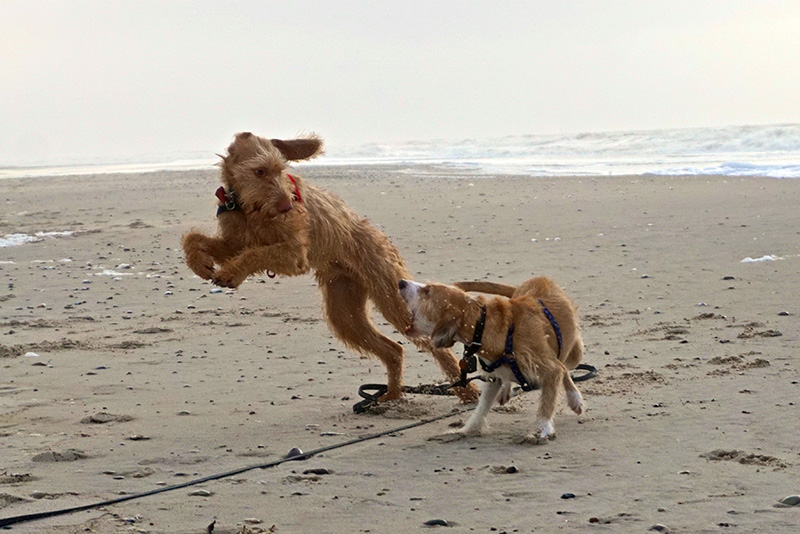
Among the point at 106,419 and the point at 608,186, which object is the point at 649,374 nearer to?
the point at 106,419

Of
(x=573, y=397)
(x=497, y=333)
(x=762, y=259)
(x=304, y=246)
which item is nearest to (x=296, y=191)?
(x=304, y=246)

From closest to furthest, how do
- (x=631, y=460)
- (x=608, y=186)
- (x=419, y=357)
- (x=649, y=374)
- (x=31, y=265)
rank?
1. (x=631, y=460)
2. (x=649, y=374)
3. (x=419, y=357)
4. (x=31, y=265)
5. (x=608, y=186)

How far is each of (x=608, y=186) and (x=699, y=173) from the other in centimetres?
418

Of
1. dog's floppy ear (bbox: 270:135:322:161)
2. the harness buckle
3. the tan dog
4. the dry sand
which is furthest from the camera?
dog's floppy ear (bbox: 270:135:322:161)

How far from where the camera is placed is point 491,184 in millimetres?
22516

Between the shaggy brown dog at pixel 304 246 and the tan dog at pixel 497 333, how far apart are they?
2.35ft

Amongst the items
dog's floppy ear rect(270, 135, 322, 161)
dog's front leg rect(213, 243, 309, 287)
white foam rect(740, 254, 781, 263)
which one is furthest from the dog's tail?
white foam rect(740, 254, 781, 263)

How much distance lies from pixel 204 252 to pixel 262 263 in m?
0.42

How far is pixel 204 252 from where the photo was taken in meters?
5.94

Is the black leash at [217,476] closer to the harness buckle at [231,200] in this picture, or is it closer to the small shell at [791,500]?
the harness buckle at [231,200]

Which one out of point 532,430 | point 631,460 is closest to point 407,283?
point 532,430

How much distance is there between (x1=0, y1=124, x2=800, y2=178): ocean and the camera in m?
26.1

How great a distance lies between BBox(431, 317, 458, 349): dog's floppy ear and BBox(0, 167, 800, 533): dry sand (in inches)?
22.1

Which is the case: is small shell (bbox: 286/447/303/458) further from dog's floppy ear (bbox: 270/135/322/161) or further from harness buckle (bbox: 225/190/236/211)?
dog's floppy ear (bbox: 270/135/322/161)
